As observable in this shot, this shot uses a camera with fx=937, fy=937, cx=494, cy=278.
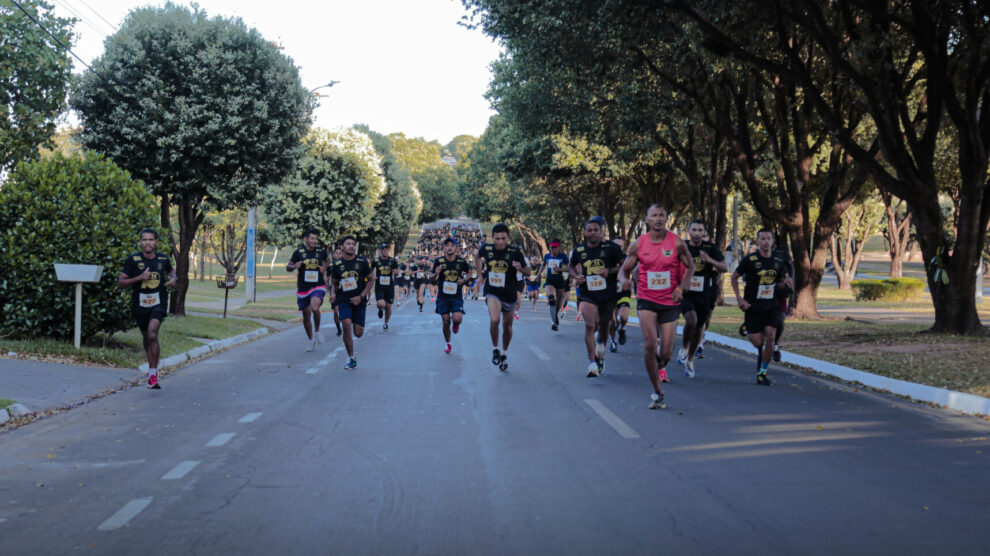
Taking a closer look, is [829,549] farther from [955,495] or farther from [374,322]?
[374,322]

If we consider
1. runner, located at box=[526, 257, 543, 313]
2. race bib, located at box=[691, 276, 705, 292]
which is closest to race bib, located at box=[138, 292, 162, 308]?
runner, located at box=[526, 257, 543, 313]

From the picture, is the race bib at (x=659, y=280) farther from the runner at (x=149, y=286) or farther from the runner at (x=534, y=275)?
the runner at (x=149, y=286)

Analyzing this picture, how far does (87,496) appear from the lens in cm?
624

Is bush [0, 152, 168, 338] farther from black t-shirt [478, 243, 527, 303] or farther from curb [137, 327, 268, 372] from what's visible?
black t-shirt [478, 243, 527, 303]

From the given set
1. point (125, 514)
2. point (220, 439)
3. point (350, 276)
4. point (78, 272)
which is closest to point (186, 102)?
point (78, 272)

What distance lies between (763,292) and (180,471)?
26.0ft

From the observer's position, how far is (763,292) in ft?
40.0

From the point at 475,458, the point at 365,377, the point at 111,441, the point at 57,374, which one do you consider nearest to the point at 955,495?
the point at 475,458

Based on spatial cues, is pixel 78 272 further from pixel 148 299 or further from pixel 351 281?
pixel 351 281

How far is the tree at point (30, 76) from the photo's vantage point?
21891 millimetres

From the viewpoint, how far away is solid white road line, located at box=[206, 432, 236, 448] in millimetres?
8055

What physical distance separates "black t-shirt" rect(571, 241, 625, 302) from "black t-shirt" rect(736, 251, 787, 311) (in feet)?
5.32

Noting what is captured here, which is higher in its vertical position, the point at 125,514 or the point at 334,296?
the point at 334,296

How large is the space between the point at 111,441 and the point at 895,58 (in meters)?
18.5
